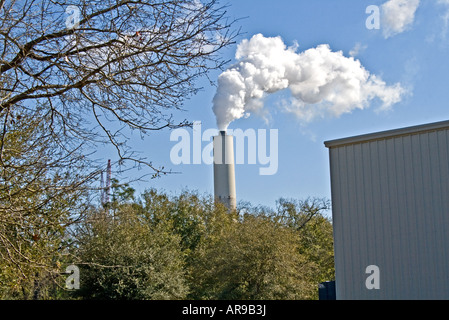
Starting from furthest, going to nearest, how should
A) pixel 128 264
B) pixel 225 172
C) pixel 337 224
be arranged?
pixel 225 172 < pixel 128 264 < pixel 337 224

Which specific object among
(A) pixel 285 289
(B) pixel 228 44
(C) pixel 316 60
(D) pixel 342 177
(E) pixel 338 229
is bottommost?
(A) pixel 285 289

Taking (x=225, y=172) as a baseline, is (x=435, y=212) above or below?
below

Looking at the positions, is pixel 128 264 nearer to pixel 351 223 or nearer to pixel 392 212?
pixel 351 223

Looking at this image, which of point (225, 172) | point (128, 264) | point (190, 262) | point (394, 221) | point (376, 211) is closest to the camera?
point (394, 221)

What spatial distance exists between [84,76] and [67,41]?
1.34 ft

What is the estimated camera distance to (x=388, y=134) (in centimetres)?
898

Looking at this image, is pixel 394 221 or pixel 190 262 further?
pixel 190 262

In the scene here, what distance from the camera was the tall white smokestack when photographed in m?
31.4

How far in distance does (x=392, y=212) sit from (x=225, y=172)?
22.9 m

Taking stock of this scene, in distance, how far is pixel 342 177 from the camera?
9586 millimetres

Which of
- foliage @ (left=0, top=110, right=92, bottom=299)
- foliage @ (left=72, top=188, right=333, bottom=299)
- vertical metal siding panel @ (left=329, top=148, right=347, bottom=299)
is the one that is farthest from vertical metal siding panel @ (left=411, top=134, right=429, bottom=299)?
foliage @ (left=72, top=188, right=333, bottom=299)

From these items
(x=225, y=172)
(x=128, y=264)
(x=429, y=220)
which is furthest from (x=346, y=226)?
(x=225, y=172)
